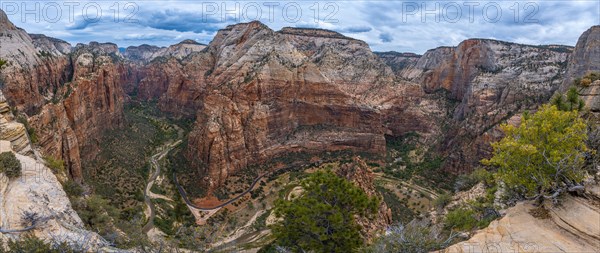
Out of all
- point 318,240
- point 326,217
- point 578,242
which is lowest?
point 318,240

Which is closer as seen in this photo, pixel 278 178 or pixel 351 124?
pixel 278 178

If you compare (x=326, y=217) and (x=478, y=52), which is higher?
(x=478, y=52)

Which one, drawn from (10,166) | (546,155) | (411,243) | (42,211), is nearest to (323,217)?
(411,243)

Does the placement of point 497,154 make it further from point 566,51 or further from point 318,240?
point 566,51

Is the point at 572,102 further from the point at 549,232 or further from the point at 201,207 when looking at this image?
the point at 201,207

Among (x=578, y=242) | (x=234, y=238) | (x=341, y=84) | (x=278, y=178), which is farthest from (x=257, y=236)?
(x=341, y=84)

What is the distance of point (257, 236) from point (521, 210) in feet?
103

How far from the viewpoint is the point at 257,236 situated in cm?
3934

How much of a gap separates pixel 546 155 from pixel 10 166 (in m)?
24.7

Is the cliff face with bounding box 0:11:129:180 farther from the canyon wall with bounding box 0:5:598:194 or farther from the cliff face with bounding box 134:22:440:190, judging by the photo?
the cliff face with bounding box 134:22:440:190

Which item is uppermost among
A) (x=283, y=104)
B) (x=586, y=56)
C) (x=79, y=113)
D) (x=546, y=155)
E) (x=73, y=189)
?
(x=586, y=56)

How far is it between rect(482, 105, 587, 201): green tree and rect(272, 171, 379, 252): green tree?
809cm

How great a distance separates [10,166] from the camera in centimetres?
1595

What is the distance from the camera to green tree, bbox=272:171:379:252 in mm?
18266
